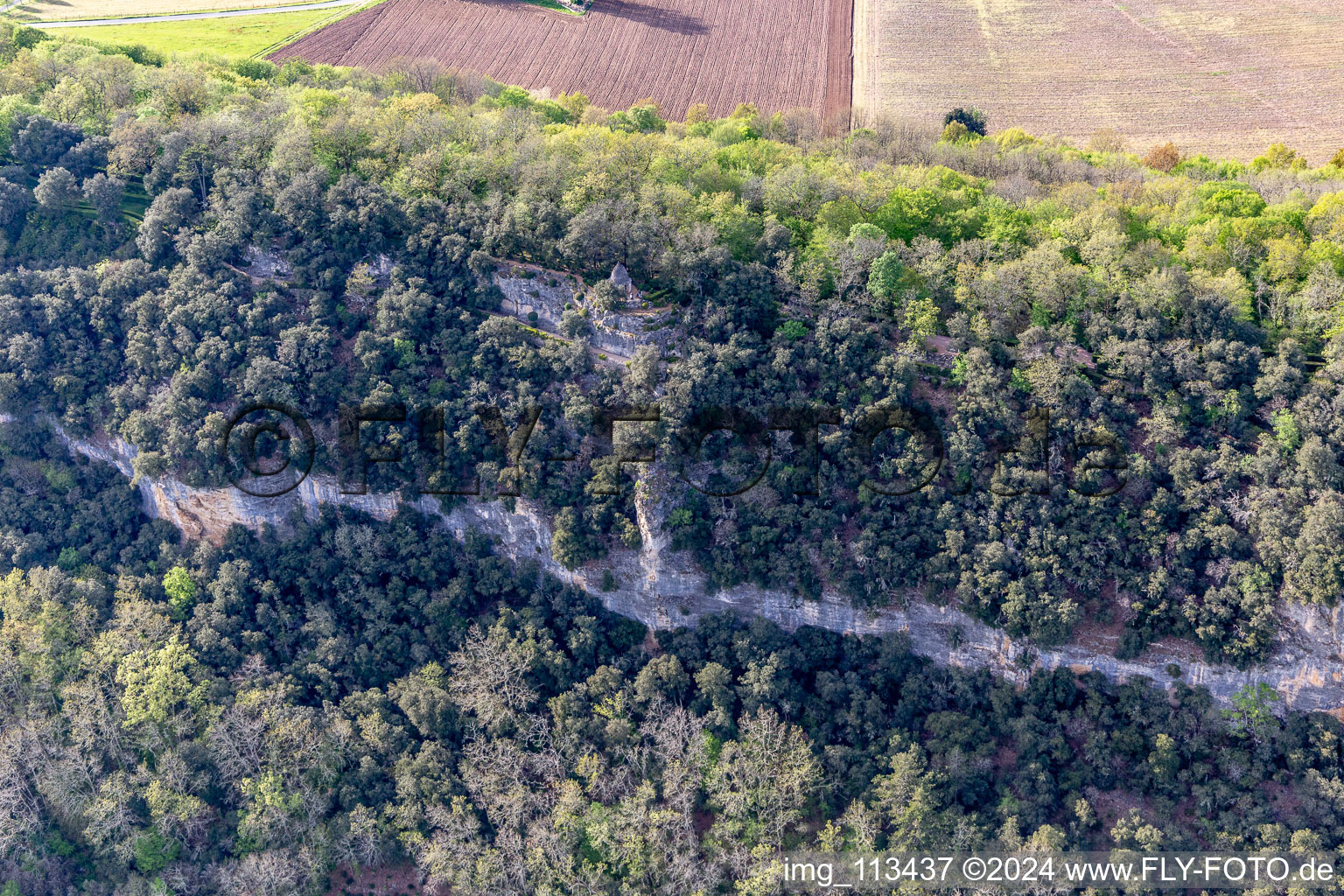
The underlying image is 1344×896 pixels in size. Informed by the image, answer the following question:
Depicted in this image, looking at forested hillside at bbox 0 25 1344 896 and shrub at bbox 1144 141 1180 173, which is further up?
shrub at bbox 1144 141 1180 173

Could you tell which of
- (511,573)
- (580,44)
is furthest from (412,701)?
(580,44)

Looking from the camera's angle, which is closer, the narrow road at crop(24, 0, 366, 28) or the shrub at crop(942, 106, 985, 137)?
the shrub at crop(942, 106, 985, 137)

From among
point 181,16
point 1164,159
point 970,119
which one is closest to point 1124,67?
point 1164,159

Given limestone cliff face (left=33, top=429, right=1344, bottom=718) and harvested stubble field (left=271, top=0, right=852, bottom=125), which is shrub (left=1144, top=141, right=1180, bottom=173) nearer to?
harvested stubble field (left=271, top=0, right=852, bottom=125)

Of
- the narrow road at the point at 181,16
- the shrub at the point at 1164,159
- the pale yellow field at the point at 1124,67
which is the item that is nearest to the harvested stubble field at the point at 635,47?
the pale yellow field at the point at 1124,67

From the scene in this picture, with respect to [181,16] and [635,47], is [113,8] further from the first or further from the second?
[635,47]

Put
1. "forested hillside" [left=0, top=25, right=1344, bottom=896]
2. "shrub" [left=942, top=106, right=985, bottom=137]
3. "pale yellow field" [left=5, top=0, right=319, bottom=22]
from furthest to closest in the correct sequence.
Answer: "pale yellow field" [left=5, top=0, right=319, bottom=22] → "shrub" [left=942, top=106, right=985, bottom=137] → "forested hillside" [left=0, top=25, right=1344, bottom=896]

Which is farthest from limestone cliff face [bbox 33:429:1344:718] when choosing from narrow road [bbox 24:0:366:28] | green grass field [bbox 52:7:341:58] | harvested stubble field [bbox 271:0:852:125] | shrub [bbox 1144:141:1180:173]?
narrow road [bbox 24:0:366:28]

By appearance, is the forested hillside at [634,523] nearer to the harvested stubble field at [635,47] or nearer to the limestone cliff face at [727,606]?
the limestone cliff face at [727,606]
